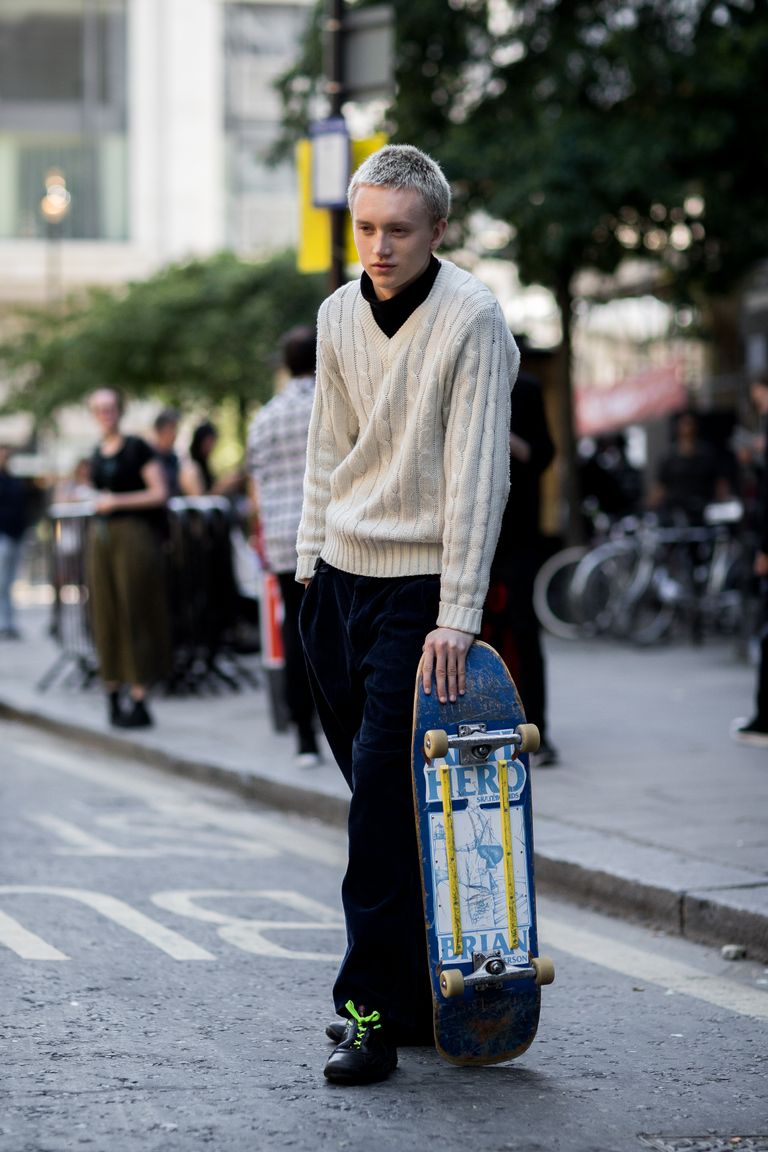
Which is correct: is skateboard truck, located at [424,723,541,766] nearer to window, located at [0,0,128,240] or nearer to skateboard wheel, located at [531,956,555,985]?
skateboard wheel, located at [531,956,555,985]

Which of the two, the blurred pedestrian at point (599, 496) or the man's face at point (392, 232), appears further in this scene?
the blurred pedestrian at point (599, 496)

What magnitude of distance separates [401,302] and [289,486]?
493cm

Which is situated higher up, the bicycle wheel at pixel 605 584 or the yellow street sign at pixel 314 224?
the yellow street sign at pixel 314 224

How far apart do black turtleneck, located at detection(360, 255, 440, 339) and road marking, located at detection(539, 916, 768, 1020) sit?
2.01 m

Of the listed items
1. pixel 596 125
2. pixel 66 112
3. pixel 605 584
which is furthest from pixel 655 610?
pixel 66 112

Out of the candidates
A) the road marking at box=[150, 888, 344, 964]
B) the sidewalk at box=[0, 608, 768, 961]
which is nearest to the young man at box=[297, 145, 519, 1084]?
the road marking at box=[150, 888, 344, 964]

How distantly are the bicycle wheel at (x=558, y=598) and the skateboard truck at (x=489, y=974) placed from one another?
39.4 feet

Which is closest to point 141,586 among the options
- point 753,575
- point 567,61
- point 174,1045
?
point 753,575

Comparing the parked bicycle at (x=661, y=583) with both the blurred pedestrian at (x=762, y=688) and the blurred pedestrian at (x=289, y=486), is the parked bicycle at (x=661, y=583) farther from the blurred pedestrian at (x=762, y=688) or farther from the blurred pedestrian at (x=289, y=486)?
the blurred pedestrian at (x=289, y=486)

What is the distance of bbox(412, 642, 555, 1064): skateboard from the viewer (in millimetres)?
3971

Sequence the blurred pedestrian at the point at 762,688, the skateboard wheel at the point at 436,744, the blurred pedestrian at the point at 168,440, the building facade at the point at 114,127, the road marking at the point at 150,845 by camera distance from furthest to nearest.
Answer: the building facade at the point at 114,127 → the blurred pedestrian at the point at 168,440 → the blurred pedestrian at the point at 762,688 → the road marking at the point at 150,845 → the skateboard wheel at the point at 436,744

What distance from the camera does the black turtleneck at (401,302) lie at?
4.05m

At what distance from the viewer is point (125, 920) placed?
577cm

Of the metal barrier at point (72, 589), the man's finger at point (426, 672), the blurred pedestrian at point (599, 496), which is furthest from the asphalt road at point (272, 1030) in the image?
the blurred pedestrian at point (599, 496)
